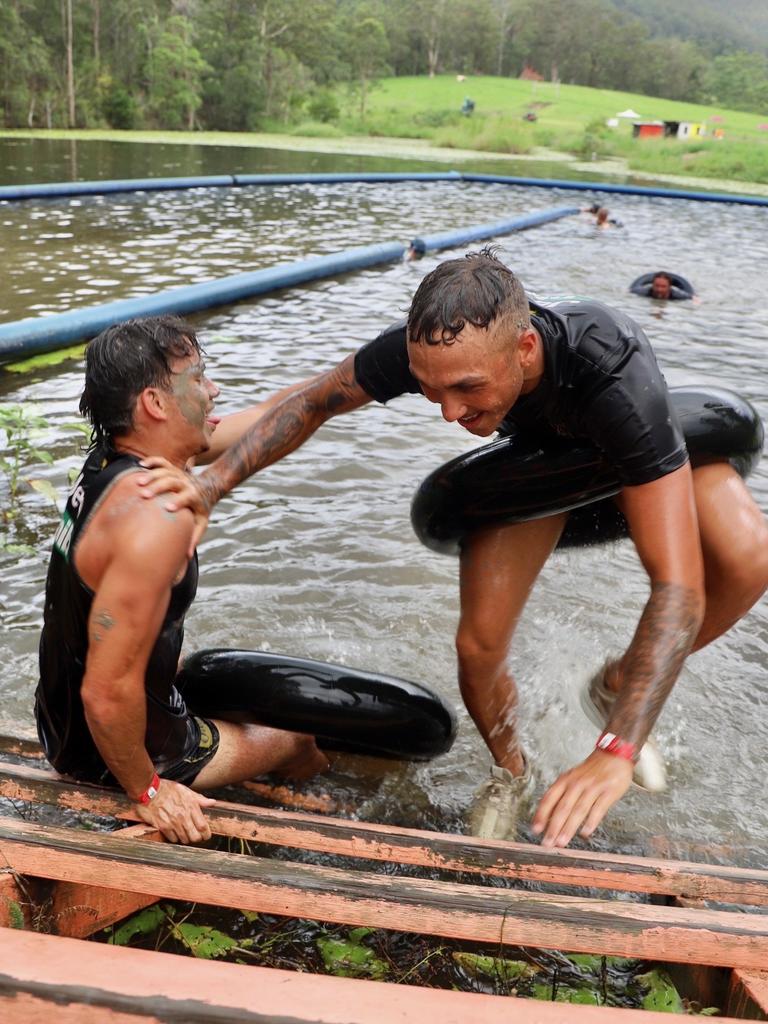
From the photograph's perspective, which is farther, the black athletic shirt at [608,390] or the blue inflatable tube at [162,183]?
the blue inflatable tube at [162,183]

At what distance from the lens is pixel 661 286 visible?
10.5 metres

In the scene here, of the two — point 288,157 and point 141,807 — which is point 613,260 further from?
point 288,157

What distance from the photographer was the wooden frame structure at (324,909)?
54.5 inches

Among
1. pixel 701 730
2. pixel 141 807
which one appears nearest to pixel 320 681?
pixel 141 807

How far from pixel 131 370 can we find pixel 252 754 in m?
1.33

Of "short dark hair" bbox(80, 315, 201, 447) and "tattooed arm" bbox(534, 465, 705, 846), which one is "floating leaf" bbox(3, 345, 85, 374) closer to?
"short dark hair" bbox(80, 315, 201, 447)

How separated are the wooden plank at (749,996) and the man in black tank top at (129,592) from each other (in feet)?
4.35

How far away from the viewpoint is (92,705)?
83.3 inches

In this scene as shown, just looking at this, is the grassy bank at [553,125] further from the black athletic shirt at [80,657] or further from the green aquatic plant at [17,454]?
the black athletic shirt at [80,657]

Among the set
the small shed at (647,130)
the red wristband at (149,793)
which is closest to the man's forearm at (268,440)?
A: the red wristband at (149,793)

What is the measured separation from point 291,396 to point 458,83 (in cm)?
8731

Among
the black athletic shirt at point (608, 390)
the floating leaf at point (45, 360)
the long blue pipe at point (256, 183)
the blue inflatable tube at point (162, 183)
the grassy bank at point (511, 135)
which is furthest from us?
the grassy bank at point (511, 135)

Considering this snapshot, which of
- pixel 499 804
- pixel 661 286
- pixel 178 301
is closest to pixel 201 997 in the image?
pixel 499 804

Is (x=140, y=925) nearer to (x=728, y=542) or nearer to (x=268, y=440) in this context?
(x=268, y=440)
